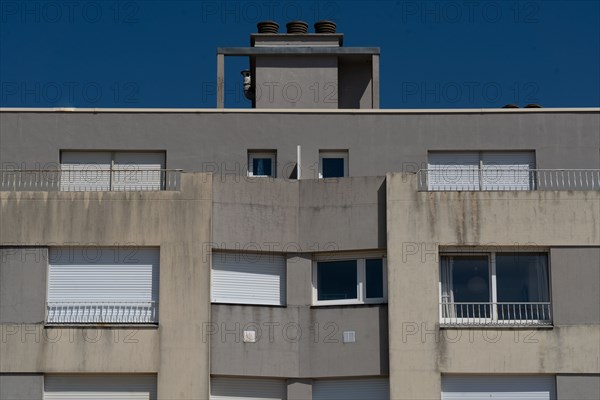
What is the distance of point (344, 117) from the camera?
3675 centimetres

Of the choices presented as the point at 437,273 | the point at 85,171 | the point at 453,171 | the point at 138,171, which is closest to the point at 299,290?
the point at 437,273

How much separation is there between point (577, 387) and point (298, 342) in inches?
265

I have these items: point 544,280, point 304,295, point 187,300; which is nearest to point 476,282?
point 544,280

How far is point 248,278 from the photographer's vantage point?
3366cm

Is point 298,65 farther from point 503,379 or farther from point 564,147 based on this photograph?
point 503,379

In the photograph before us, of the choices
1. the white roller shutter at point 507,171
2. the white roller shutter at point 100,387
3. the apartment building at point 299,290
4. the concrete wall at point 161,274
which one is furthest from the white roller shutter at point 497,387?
the white roller shutter at point 100,387

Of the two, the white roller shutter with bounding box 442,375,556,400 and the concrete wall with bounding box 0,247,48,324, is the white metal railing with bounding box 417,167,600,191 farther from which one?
the concrete wall with bounding box 0,247,48,324

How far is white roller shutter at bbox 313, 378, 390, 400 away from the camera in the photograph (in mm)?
32938

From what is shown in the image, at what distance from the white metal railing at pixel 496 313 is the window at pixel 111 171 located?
27.3 ft

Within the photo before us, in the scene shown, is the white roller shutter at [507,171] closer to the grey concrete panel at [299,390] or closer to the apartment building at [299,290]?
the apartment building at [299,290]

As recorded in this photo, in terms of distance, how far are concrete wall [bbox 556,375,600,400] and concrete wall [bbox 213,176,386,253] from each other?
17.7ft

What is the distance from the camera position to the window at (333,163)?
36719 millimetres

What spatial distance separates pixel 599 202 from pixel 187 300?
10.3 metres

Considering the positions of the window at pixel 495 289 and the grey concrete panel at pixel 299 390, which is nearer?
the grey concrete panel at pixel 299 390
